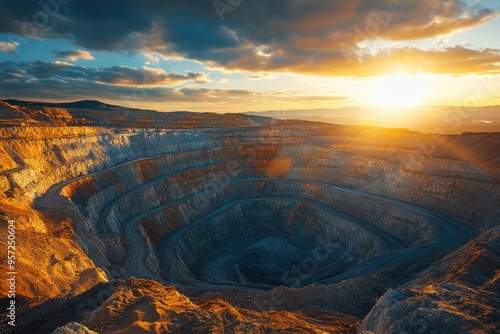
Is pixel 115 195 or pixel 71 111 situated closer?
pixel 115 195

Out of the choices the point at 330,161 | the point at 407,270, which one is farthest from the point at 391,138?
the point at 407,270

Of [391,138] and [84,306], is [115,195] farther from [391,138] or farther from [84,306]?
[391,138]

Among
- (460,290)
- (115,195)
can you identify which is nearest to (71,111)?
(115,195)

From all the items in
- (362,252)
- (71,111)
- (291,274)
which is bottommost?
(291,274)

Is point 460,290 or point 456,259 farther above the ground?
point 460,290

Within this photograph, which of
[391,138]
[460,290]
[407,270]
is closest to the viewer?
[460,290]

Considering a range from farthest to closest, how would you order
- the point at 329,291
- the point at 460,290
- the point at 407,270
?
1. the point at 407,270
2. the point at 329,291
3. the point at 460,290
